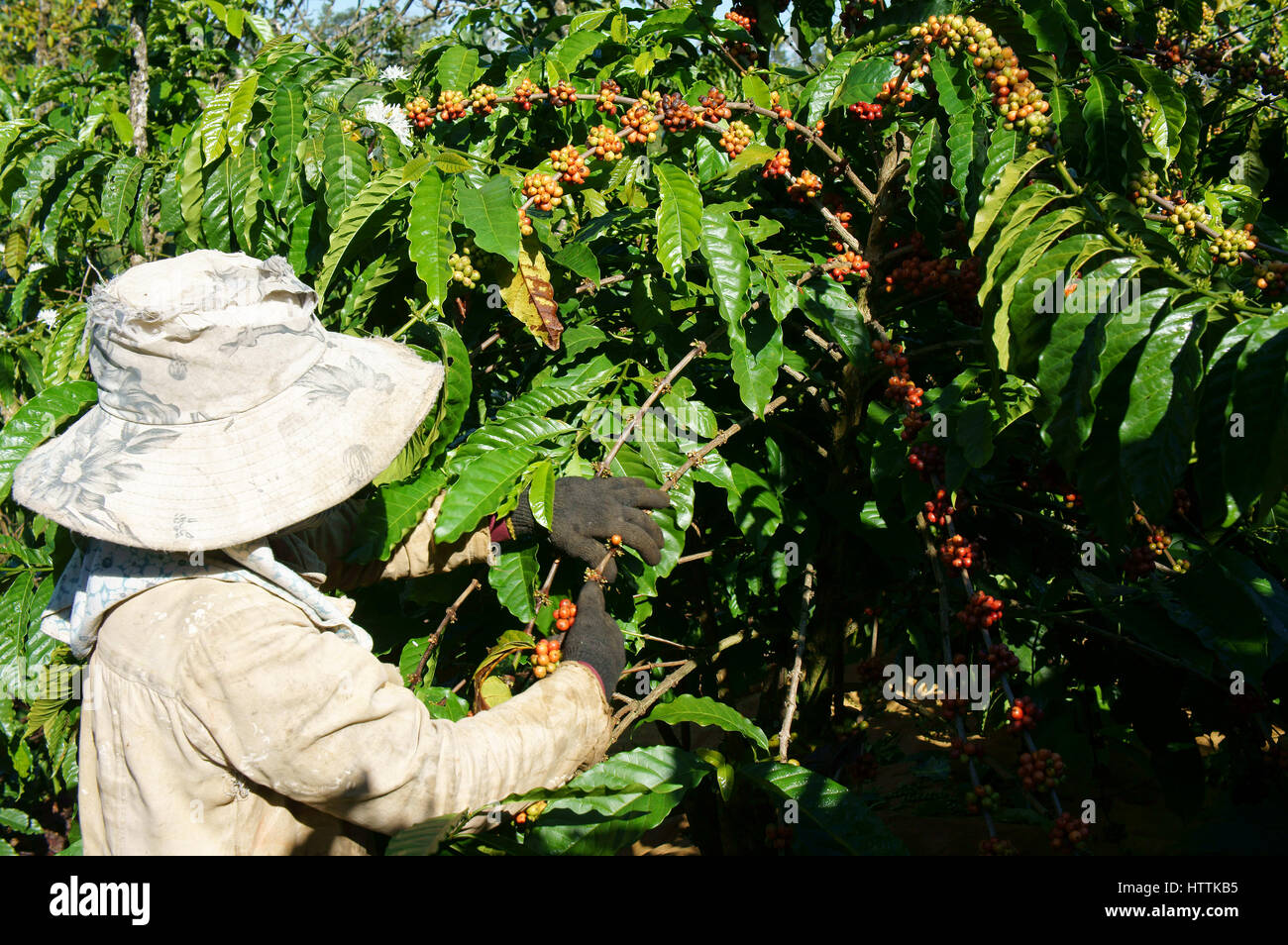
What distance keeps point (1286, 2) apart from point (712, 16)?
2.07m

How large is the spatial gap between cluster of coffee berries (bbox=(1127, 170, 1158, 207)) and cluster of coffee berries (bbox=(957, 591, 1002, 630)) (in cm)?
82

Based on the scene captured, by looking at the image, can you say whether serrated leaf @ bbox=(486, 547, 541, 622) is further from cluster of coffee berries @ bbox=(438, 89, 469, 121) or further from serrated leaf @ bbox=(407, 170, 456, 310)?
cluster of coffee berries @ bbox=(438, 89, 469, 121)

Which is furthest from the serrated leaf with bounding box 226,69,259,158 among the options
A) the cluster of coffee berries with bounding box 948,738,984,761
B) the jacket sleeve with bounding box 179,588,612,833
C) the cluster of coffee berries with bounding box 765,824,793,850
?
the cluster of coffee berries with bounding box 948,738,984,761

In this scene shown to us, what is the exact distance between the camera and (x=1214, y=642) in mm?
1601

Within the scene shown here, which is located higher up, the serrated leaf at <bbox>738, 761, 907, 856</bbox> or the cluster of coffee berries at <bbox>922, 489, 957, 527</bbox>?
the cluster of coffee berries at <bbox>922, 489, 957, 527</bbox>

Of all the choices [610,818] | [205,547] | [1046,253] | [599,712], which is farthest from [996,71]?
[205,547]

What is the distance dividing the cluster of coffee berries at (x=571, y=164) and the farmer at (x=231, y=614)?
740mm

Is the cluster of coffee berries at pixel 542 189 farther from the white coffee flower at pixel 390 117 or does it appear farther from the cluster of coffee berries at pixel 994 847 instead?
the cluster of coffee berries at pixel 994 847

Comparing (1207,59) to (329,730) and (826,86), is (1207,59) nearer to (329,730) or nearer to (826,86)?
(826,86)

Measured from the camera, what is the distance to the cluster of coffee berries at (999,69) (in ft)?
5.71

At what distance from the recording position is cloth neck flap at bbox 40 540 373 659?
1423mm

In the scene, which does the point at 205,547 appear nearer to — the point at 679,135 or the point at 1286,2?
the point at 679,135

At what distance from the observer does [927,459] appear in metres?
1.85

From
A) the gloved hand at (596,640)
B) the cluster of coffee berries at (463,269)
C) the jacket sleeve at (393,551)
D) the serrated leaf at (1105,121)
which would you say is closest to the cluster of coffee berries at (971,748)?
the gloved hand at (596,640)
